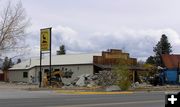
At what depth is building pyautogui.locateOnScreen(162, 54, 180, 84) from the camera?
61.6 m

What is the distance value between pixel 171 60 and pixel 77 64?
601 inches

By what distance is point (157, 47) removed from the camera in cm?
11888

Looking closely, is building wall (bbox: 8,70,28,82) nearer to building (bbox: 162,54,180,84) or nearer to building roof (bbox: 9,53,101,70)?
building roof (bbox: 9,53,101,70)

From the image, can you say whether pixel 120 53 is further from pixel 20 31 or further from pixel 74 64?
pixel 20 31

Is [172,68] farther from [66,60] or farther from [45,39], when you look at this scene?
[45,39]

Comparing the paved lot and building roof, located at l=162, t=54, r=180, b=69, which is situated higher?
building roof, located at l=162, t=54, r=180, b=69

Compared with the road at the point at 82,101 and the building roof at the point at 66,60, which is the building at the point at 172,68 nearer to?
the building roof at the point at 66,60

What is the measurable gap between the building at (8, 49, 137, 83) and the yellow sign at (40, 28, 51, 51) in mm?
13906

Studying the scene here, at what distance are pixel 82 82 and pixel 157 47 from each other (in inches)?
2596

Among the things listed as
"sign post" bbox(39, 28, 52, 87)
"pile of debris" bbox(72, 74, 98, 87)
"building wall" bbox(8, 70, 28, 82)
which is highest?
"sign post" bbox(39, 28, 52, 87)

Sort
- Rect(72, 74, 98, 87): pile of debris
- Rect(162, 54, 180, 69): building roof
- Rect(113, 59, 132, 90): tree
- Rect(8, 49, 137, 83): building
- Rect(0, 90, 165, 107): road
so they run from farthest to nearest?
Rect(162, 54, 180, 69): building roof → Rect(8, 49, 137, 83): building → Rect(72, 74, 98, 87): pile of debris → Rect(113, 59, 132, 90): tree → Rect(0, 90, 165, 107): road

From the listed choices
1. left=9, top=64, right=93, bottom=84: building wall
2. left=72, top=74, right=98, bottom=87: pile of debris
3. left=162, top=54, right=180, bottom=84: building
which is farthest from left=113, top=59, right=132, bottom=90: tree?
left=9, top=64, right=93, bottom=84: building wall

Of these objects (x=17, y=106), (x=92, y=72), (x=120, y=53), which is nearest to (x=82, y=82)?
(x=92, y=72)

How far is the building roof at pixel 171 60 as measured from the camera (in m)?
67.9
